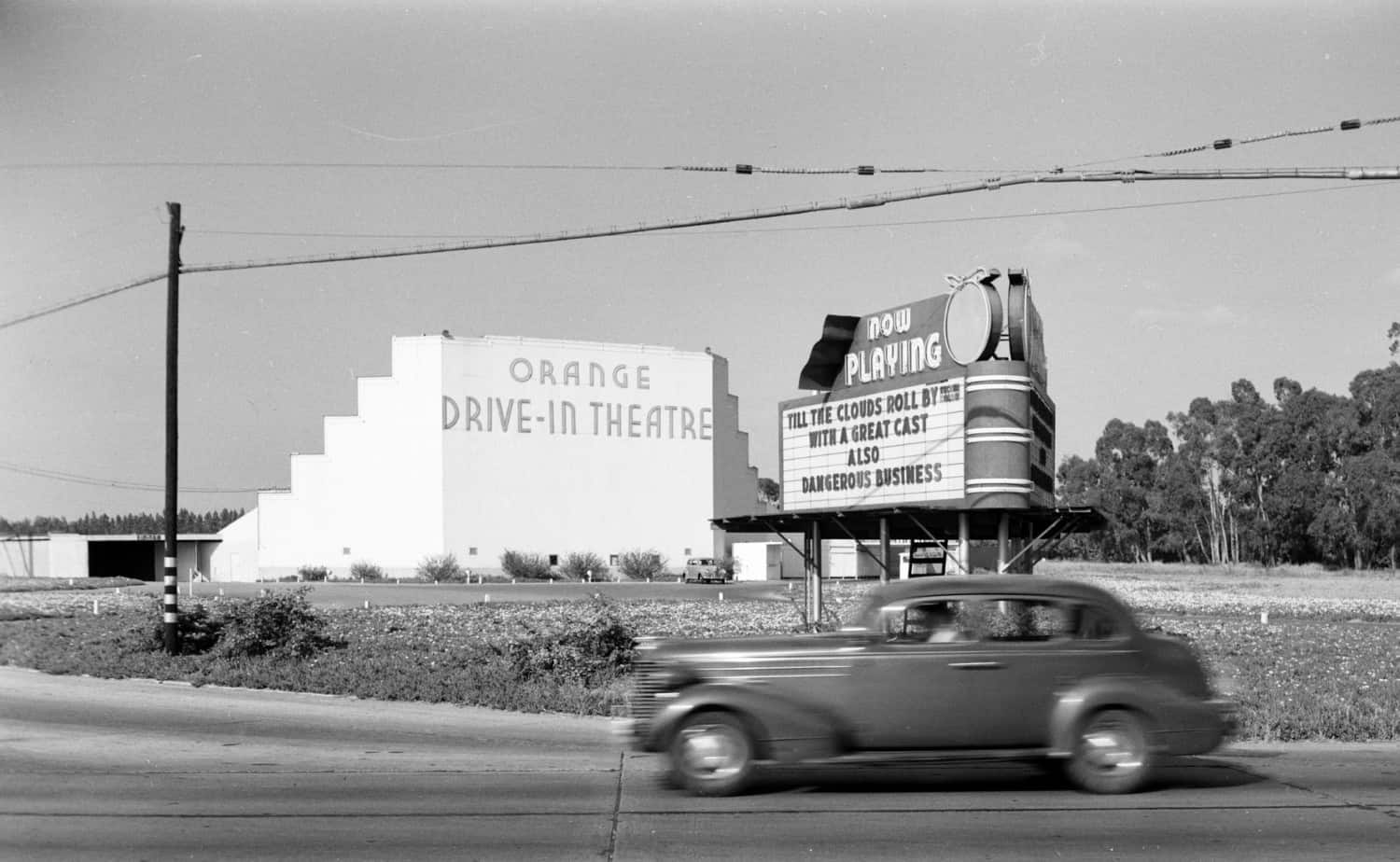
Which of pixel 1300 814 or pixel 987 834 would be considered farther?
pixel 1300 814

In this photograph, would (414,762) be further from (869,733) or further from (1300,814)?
(1300,814)

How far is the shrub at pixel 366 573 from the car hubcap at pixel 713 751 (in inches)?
2554

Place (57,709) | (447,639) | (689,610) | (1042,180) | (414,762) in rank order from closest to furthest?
(414,762) → (1042,180) → (57,709) → (447,639) → (689,610)

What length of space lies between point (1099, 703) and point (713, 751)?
10.2 feet

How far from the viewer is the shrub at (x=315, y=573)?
240 ft

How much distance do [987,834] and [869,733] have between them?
1.58m

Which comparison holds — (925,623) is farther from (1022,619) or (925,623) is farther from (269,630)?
(269,630)

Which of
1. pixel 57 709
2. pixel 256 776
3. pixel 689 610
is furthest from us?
pixel 689 610

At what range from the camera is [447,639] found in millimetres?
26578

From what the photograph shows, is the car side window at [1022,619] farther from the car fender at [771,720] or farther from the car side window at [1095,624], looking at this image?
the car fender at [771,720]

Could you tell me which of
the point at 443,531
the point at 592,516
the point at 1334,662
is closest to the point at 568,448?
the point at 592,516

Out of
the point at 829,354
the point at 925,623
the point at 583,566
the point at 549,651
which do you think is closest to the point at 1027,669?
the point at 925,623

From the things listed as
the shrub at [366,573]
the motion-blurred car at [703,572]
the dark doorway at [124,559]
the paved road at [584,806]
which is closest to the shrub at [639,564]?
the motion-blurred car at [703,572]

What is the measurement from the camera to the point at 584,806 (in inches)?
386
